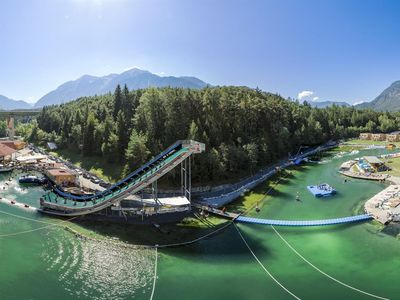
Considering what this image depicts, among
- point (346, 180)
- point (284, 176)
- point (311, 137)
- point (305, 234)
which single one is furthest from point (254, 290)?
point (311, 137)

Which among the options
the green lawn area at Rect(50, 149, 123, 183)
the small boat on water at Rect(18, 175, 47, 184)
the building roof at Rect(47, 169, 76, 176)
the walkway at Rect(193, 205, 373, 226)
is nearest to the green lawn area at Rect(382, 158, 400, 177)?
the walkway at Rect(193, 205, 373, 226)

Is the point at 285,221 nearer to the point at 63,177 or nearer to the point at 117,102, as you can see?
the point at 63,177

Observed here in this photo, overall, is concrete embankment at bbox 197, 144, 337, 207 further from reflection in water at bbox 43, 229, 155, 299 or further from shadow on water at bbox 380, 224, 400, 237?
shadow on water at bbox 380, 224, 400, 237

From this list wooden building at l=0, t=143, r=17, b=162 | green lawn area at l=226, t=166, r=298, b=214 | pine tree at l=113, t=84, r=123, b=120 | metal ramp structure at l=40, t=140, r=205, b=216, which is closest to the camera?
metal ramp structure at l=40, t=140, r=205, b=216

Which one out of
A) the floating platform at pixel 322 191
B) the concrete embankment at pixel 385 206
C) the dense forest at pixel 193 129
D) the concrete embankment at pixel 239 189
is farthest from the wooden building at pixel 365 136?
the floating platform at pixel 322 191

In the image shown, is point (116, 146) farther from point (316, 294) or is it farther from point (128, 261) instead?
point (316, 294)

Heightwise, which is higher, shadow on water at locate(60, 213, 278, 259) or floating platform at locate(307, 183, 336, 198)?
floating platform at locate(307, 183, 336, 198)

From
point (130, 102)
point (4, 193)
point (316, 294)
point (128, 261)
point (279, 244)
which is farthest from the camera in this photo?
point (130, 102)

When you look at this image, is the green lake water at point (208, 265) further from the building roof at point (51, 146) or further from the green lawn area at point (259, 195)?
the building roof at point (51, 146)

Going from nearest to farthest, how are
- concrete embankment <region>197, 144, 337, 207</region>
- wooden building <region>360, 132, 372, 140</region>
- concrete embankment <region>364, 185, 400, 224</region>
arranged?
concrete embankment <region>364, 185, 400, 224</region>, concrete embankment <region>197, 144, 337, 207</region>, wooden building <region>360, 132, 372, 140</region>
